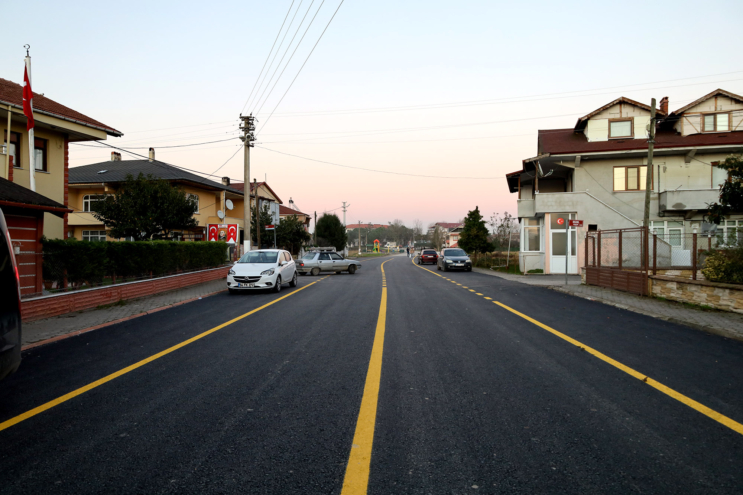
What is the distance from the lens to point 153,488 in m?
2.78

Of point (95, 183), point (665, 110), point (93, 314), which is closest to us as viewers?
point (93, 314)

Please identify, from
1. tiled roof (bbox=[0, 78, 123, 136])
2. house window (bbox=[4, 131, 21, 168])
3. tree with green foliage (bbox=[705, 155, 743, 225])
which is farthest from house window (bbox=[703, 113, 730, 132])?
house window (bbox=[4, 131, 21, 168])

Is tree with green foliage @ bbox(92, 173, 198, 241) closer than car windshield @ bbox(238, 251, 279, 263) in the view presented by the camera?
No

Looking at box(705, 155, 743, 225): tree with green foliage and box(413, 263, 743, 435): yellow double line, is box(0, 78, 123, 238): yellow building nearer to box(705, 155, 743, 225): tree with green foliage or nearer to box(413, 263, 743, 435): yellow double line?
box(413, 263, 743, 435): yellow double line

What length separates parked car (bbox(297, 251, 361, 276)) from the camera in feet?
88.5

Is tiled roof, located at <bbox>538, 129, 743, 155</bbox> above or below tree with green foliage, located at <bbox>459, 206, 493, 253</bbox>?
above

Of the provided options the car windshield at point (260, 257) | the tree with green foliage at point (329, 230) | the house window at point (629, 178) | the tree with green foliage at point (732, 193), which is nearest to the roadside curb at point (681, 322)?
the tree with green foliage at point (732, 193)

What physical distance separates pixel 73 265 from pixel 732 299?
16.1 metres

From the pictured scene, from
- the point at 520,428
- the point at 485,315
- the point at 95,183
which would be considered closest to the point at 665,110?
the point at 485,315

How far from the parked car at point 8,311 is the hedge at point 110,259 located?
25.8 ft

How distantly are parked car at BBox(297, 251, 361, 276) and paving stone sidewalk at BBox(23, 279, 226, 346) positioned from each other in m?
11.6

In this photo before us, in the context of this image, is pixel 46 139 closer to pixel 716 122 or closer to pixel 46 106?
pixel 46 106

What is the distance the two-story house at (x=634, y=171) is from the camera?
24.8m

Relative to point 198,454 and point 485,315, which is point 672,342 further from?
point 198,454
